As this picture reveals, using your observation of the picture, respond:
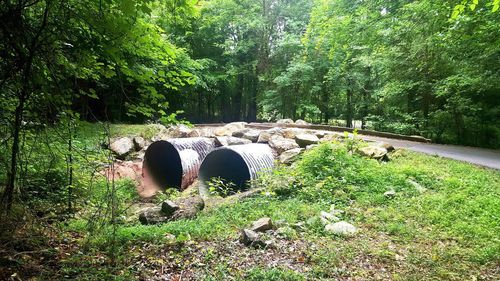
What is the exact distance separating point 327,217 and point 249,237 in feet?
5.01

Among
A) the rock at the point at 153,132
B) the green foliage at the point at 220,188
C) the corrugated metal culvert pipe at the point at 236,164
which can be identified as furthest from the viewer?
the rock at the point at 153,132

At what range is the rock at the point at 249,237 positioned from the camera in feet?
14.2

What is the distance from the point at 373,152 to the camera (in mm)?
8383

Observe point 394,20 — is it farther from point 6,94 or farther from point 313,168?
point 6,94

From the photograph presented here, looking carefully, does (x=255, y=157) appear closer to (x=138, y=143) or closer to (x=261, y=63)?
(x=138, y=143)

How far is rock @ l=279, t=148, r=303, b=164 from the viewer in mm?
8920

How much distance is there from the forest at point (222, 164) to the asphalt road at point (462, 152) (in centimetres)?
27

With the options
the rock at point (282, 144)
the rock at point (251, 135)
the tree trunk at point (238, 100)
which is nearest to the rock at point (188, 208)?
the rock at point (282, 144)

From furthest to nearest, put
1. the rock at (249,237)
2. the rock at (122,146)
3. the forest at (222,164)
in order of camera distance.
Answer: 1. the rock at (122,146)
2. the rock at (249,237)
3. the forest at (222,164)

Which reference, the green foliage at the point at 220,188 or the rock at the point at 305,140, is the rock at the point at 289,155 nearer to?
the rock at the point at 305,140

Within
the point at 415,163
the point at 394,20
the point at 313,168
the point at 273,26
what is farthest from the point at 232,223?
the point at 273,26

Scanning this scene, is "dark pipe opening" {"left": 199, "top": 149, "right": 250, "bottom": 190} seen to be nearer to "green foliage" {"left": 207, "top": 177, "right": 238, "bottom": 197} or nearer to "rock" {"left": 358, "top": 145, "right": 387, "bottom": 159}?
"green foliage" {"left": 207, "top": 177, "right": 238, "bottom": 197}

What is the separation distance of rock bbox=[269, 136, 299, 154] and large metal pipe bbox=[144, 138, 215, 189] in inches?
81.1

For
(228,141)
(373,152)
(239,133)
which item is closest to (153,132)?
(239,133)
